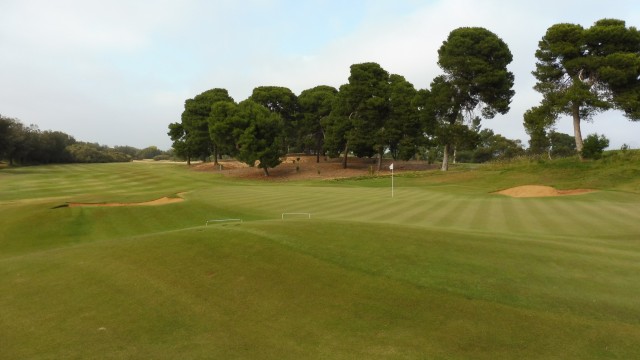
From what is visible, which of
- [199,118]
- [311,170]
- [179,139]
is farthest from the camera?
[179,139]

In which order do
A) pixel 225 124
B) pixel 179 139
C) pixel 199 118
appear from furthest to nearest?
pixel 179 139 → pixel 199 118 → pixel 225 124

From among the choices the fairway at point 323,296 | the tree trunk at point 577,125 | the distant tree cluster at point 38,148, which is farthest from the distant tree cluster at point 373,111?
the fairway at point 323,296

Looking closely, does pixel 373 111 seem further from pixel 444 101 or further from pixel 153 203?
pixel 153 203

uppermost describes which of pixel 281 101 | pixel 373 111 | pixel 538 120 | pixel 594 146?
pixel 281 101

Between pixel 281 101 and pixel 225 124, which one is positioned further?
pixel 281 101

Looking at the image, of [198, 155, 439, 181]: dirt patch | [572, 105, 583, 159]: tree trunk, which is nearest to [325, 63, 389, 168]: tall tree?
[198, 155, 439, 181]: dirt patch

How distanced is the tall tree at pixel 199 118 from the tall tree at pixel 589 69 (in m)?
54.5

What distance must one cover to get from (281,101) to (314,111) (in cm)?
652

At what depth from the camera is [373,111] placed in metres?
56.7

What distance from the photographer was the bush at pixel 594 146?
38188 millimetres

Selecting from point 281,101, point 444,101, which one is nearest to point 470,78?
point 444,101

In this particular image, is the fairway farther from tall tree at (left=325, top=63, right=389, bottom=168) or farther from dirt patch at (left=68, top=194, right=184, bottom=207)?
tall tree at (left=325, top=63, right=389, bottom=168)

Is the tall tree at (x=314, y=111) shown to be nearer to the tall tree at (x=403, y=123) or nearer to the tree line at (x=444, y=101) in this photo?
the tree line at (x=444, y=101)

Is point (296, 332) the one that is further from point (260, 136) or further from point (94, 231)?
point (260, 136)
